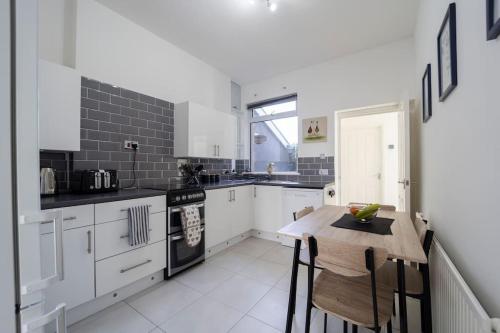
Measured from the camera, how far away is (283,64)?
3.59 m

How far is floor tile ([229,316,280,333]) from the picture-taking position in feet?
5.15

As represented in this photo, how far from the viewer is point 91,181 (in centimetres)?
198

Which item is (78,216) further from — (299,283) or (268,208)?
(268,208)

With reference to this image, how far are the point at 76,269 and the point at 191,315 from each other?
0.96 metres

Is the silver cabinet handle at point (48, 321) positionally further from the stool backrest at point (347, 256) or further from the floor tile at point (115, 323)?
the floor tile at point (115, 323)

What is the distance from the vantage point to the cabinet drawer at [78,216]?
1546 mm

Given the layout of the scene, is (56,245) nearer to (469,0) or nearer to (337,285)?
(337,285)

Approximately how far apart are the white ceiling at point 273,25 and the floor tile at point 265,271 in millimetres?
3003

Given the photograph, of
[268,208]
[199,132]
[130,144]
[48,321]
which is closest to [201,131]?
[199,132]

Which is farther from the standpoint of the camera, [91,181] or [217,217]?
[217,217]

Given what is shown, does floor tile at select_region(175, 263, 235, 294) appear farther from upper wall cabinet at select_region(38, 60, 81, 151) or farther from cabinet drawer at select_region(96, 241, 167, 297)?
upper wall cabinet at select_region(38, 60, 81, 151)

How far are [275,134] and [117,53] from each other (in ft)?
9.40

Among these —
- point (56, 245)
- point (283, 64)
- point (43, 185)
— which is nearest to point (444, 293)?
point (56, 245)

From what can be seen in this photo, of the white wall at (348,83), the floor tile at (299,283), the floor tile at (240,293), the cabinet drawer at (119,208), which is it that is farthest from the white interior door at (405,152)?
the cabinet drawer at (119,208)
